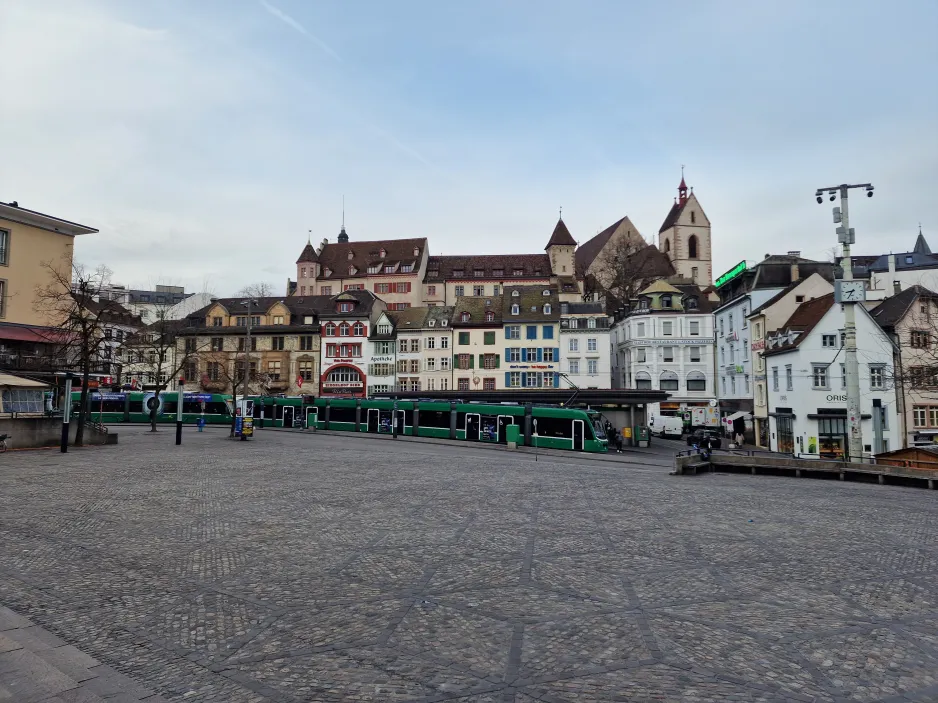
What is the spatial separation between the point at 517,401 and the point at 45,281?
1234 inches

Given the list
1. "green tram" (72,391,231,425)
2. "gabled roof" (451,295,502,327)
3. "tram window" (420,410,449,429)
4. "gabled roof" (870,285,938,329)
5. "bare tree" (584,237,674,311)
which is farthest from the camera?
"bare tree" (584,237,674,311)

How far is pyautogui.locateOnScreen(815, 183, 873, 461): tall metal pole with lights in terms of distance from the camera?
23.2m

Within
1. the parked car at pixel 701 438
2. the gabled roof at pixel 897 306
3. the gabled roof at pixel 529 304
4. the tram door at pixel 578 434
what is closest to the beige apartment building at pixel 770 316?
the parked car at pixel 701 438

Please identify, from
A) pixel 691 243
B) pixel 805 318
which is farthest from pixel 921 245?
pixel 805 318

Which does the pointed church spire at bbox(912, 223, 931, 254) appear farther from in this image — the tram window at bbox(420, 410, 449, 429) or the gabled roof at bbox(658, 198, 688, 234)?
the tram window at bbox(420, 410, 449, 429)

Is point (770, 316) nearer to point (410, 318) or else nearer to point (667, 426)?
point (667, 426)

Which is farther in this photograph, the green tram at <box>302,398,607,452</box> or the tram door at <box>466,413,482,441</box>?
the tram door at <box>466,413,482,441</box>

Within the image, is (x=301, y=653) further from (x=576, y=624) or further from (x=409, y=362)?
(x=409, y=362)

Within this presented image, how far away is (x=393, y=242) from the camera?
310ft

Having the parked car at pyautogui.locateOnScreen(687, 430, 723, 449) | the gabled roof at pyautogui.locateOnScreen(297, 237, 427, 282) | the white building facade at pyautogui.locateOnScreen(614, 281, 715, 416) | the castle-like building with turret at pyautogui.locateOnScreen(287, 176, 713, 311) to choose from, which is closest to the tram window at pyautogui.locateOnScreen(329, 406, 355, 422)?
the parked car at pyautogui.locateOnScreen(687, 430, 723, 449)

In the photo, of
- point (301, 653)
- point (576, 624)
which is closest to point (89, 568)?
point (301, 653)

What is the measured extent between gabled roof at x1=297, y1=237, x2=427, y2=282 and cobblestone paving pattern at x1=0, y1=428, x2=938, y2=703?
76.7 meters

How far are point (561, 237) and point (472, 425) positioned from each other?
189ft

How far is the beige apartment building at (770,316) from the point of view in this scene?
46.8 metres
